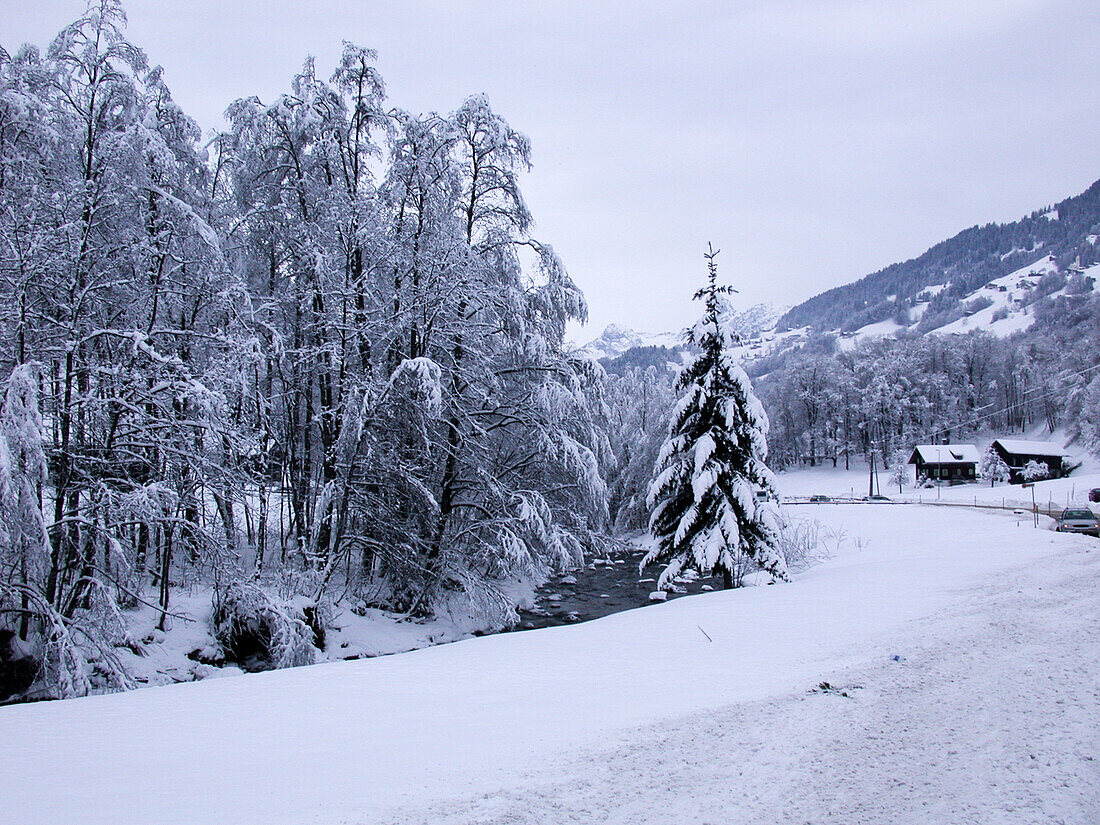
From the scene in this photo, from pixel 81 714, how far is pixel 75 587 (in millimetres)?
4809

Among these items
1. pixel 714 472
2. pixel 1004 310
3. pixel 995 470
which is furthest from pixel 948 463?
pixel 1004 310

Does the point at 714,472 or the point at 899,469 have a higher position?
the point at 714,472

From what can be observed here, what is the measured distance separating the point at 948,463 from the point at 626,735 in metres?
68.4

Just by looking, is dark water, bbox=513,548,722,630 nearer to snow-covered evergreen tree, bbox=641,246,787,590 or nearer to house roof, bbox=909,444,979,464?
snow-covered evergreen tree, bbox=641,246,787,590

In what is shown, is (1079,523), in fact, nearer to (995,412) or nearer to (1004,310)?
(995,412)

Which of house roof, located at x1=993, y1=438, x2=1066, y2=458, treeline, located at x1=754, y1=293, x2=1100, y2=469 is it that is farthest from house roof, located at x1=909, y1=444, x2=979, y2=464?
treeline, located at x1=754, y1=293, x2=1100, y2=469

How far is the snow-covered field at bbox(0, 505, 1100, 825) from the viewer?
3.41 meters

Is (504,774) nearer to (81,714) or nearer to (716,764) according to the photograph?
(716,764)

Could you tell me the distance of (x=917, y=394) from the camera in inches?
2827

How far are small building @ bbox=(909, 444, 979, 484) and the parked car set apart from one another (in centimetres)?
4236

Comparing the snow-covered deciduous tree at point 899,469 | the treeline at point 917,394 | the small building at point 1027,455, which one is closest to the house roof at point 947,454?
the snow-covered deciduous tree at point 899,469

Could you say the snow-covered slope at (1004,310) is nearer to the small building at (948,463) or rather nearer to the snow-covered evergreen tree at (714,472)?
the small building at (948,463)

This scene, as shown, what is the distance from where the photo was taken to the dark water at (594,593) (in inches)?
638

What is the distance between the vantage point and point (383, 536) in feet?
44.4
